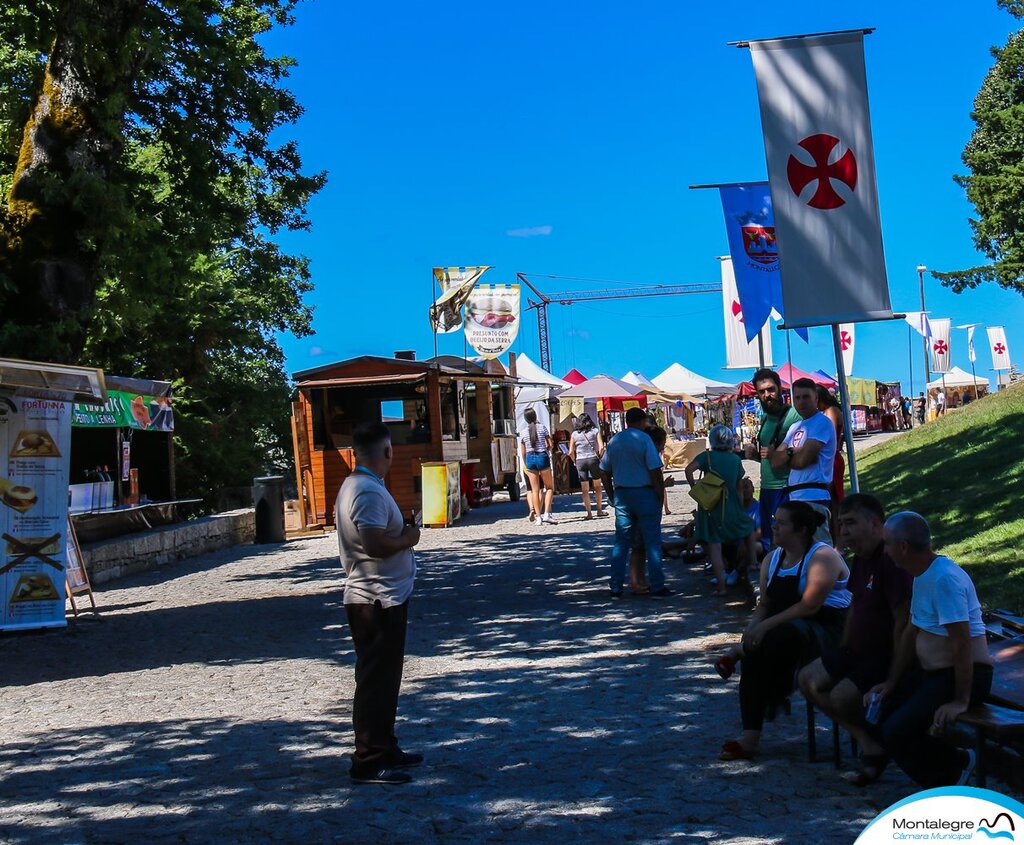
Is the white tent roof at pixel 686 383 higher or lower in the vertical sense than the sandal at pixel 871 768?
higher

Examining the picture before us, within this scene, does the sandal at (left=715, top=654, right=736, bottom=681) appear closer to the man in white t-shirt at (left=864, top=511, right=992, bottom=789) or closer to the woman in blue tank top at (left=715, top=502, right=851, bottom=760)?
the woman in blue tank top at (left=715, top=502, right=851, bottom=760)

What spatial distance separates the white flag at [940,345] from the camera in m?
41.4

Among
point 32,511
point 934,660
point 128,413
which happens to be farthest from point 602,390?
point 934,660

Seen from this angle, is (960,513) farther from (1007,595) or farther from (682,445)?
(682,445)

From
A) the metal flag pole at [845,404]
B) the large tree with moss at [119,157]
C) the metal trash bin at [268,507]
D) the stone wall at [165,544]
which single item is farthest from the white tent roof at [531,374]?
the metal flag pole at [845,404]

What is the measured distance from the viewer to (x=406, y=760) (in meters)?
6.07

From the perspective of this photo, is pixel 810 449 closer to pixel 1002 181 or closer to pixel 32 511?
pixel 32 511

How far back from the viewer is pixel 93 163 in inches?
483

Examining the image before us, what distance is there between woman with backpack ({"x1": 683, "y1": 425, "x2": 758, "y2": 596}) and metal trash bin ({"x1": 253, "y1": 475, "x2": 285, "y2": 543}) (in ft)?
40.4

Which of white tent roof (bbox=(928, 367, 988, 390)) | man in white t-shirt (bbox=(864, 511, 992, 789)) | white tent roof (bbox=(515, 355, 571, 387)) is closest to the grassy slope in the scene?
man in white t-shirt (bbox=(864, 511, 992, 789))

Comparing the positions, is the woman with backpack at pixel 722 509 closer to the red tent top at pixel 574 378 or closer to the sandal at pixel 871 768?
the sandal at pixel 871 768

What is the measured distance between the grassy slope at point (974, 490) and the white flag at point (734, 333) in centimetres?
279

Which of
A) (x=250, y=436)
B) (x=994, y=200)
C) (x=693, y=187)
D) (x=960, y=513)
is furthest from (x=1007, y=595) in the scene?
(x=994, y=200)

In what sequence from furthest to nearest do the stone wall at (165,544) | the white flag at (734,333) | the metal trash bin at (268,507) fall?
the metal trash bin at (268,507)
the white flag at (734,333)
the stone wall at (165,544)
